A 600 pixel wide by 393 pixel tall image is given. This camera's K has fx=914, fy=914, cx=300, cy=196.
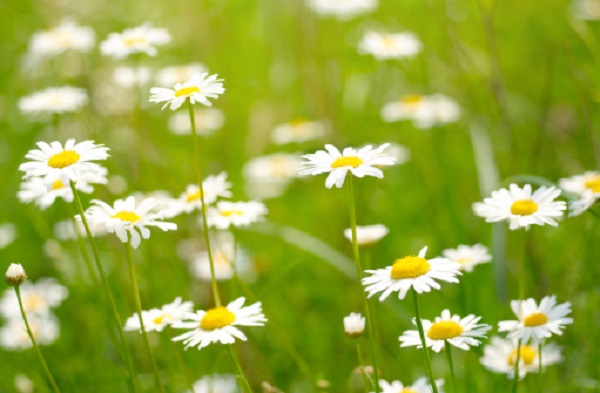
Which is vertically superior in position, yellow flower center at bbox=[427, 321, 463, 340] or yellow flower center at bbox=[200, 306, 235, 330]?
yellow flower center at bbox=[200, 306, 235, 330]

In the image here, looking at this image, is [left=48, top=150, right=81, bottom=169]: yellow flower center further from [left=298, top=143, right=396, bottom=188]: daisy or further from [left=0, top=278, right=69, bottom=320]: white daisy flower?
[left=0, top=278, right=69, bottom=320]: white daisy flower

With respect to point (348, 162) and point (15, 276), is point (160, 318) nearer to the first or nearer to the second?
point (15, 276)

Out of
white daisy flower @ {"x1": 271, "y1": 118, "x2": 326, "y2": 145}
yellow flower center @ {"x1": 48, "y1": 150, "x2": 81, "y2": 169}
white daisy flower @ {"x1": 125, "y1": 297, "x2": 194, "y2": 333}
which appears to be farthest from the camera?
white daisy flower @ {"x1": 271, "y1": 118, "x2": 326, "y2": 145}

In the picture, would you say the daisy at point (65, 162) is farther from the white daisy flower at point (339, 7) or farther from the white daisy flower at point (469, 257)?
the white daisy flower at point (339, 7)

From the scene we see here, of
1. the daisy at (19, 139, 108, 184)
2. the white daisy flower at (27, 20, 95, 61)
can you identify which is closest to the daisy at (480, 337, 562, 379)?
the daisy at (19, 139, 108, 184)

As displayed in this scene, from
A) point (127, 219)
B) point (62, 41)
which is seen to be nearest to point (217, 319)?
point (127, 219)

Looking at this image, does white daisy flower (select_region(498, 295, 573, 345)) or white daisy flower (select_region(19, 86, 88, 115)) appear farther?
white daisy flower (select_region(19, 86, 88, 115))
